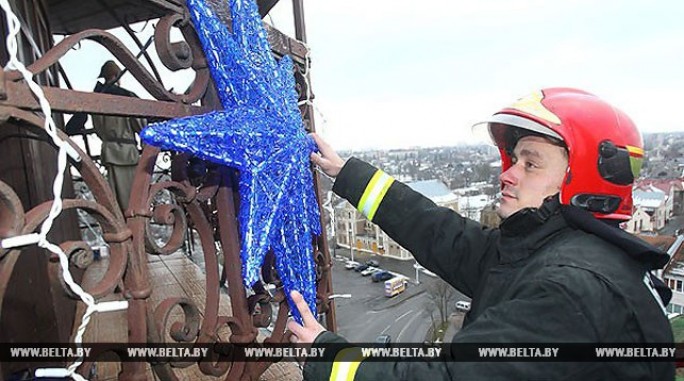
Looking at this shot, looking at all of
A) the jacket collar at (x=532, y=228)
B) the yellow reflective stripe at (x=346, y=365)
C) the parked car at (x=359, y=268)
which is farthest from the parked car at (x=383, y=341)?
the parked car at (x=359, y=268)

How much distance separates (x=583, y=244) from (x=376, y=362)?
632 millimetres

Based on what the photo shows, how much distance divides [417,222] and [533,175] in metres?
0.46

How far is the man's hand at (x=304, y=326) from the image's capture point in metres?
1.26

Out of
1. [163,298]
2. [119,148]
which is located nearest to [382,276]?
[163,298]

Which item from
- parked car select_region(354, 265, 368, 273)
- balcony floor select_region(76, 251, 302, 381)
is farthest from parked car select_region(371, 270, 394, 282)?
balcony floor select_region(76, 251, 302, 381)

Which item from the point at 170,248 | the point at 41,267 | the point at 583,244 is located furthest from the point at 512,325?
the point at 41,267

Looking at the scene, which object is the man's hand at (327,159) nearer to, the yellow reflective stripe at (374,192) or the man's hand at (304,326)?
the yellow reflective stripe at (374,192)

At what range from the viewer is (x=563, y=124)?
1.26 m

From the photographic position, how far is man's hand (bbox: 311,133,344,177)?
164 centimetres

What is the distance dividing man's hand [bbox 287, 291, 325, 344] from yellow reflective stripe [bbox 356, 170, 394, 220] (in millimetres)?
443

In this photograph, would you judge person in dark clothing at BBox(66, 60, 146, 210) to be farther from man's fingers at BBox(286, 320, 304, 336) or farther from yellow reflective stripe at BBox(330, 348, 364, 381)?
yellow reflective stripe at BBox(330, 348, 364, 381)

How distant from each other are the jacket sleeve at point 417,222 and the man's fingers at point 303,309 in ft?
1.45

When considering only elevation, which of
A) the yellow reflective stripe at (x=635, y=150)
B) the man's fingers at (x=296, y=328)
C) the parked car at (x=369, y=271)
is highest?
the yellow reflective stripe at (x=635, y=150)

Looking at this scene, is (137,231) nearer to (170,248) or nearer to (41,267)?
(170,248)
